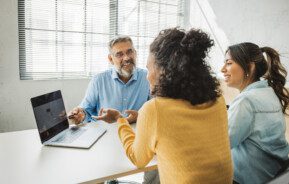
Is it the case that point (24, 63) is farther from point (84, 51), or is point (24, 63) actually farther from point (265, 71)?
point (265, 71)

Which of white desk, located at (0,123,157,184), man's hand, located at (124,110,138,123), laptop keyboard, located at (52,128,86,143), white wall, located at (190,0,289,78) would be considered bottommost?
white desk, located at (0,123,157,184)

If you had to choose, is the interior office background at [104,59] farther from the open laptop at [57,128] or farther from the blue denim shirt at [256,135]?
the blue denim shirt at [256,135]

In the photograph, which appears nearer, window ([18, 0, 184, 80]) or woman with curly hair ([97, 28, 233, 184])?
woman with curly hair ([97, 28, 233, 184])

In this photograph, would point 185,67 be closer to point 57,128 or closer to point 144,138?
point 144,138

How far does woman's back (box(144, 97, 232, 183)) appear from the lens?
3.33 ft

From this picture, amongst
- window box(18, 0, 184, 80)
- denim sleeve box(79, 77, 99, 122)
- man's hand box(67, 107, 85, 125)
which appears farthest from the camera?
window box(18, 0, 184, 80)

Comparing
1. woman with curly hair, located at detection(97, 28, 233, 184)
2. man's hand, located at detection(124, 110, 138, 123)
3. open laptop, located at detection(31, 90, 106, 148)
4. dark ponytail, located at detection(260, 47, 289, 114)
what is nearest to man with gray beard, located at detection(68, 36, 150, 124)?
man's hand, located at detection(124, 110, 138, 123)

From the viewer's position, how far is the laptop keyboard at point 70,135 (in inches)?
62.9

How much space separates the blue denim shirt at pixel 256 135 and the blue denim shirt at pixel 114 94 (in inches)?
44.6

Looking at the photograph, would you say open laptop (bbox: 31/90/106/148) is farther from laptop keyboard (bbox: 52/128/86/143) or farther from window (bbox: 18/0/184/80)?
window (bbox: 18/0/184/80)

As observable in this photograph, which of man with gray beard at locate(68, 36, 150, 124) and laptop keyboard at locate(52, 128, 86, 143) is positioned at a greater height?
man with gray beard at locate(68, 36, 150, 124)

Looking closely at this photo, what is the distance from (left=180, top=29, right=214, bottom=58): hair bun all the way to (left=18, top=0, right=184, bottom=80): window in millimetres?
2578

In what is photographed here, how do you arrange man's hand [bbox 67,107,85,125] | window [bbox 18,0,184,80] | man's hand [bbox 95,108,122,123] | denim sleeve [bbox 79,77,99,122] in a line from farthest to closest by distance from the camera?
window [bbox 18,0,184,80], denim sleeve [bbox 79,77,99,122], man's hand [bbox 67,107,85,125], man's hand [bbox 95,108,122,123]

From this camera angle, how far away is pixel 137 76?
99.9 inches
